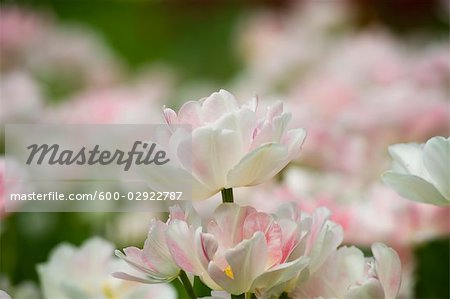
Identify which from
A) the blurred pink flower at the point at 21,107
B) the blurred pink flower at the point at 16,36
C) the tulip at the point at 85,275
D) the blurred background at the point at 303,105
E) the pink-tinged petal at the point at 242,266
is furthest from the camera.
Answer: the blurred pink flower at the point at 16,36

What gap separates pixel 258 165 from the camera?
1.58 ft

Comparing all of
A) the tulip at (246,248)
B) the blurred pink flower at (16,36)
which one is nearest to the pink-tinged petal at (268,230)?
the tulip at (246,248)

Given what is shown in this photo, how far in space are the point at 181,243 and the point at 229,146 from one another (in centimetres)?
5

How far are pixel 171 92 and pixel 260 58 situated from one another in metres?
0.20

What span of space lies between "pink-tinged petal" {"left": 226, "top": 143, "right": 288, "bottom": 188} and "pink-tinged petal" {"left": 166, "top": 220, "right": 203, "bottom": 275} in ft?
0.12

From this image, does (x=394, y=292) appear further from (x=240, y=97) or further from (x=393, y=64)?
(x=240, y=97)

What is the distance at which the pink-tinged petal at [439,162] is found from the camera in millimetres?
503

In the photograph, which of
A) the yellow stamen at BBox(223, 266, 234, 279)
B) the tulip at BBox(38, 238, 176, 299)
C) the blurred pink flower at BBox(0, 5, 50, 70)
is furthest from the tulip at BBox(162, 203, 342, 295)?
the blurred pink flower at BBox(0, 5, 50, 70)

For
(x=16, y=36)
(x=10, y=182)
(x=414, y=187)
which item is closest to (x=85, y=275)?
(x=10, y=182)

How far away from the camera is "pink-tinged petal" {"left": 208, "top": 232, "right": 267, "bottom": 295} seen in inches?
18.0

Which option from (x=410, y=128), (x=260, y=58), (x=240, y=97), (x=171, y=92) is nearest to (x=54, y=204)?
(x=410, y=128)

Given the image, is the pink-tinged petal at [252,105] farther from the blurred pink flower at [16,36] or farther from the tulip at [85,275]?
the blurred pink flower at [16,36]

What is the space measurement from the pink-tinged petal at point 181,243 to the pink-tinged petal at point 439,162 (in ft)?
0.43

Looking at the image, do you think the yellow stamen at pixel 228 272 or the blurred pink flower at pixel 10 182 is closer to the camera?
the yellow stamen at pixel 228 272
